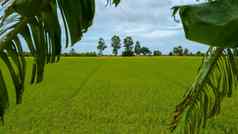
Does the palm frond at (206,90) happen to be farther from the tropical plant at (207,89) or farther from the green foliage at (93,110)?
the green foliage at (93,110)

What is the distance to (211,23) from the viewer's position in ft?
2.49

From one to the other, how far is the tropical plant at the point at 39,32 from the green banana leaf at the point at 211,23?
0.49 meters

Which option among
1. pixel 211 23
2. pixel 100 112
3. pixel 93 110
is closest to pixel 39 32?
pixel 211 23

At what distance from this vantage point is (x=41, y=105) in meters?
10.4

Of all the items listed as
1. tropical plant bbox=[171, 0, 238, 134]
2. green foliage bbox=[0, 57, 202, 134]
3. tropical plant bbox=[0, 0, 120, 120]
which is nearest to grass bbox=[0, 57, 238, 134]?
green foliage bbox=[0, 57, 202, 134]

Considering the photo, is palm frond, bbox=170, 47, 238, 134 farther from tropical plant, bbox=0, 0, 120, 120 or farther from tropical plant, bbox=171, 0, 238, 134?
tropical plant, bbox=0, 0, 120, 120

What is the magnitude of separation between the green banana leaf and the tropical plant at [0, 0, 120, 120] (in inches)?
19.2

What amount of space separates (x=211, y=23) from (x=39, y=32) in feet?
2.11

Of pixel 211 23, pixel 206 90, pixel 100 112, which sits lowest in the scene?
pixel 100 112

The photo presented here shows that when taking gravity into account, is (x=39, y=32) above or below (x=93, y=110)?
above

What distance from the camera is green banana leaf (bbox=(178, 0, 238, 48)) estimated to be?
0.76 m

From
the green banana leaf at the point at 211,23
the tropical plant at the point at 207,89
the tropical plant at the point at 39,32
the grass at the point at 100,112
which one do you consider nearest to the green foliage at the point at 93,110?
the grass at the point at 100,112

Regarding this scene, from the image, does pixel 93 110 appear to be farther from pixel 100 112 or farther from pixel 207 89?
pixel 207 89

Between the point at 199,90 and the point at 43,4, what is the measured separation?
2.92 feet
